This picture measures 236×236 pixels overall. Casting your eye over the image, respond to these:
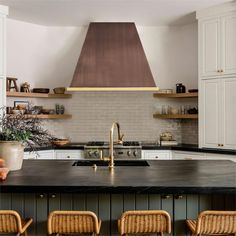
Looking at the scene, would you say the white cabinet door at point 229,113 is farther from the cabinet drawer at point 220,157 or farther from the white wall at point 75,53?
the white wall at point 75,53

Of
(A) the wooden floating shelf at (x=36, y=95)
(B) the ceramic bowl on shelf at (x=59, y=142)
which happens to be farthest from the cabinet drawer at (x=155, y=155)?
(A) the wooden floating shelf at (x=36, y=95)

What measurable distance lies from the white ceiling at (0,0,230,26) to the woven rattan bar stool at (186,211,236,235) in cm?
354

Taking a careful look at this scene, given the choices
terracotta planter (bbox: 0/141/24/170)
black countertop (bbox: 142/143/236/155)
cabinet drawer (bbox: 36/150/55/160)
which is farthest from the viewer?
cabinet drawer (bbox: 36/150/55/160)

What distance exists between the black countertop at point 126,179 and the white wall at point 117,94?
2771 mm

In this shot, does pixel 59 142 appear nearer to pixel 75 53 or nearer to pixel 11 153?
pixel 75 53

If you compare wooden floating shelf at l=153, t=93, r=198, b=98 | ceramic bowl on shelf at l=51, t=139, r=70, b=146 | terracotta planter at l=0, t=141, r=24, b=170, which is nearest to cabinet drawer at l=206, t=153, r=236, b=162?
wooden floating shelf at l=153, t=93, r=198, b=98

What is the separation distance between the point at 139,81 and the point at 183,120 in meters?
1.20

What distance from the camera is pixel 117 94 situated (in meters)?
6.24

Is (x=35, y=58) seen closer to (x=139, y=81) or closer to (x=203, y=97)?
(x=139, y=81)

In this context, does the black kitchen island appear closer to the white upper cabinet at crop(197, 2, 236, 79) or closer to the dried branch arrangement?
the dried branch arrangement

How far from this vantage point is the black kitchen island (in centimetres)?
251

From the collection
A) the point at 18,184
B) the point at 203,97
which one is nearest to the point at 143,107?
the point at 203,97

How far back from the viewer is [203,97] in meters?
5.36

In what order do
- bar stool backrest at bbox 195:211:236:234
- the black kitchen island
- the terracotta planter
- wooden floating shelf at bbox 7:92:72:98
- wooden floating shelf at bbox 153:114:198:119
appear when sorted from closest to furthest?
1. bar stool backrest at bbox 195:211:236:234
2. the black kitchen island
3. the terracotta planter
4. wooden floating shelf at bbox 7:92:72:98
5. wooden floating shelf at bbox 153:114:198:119
